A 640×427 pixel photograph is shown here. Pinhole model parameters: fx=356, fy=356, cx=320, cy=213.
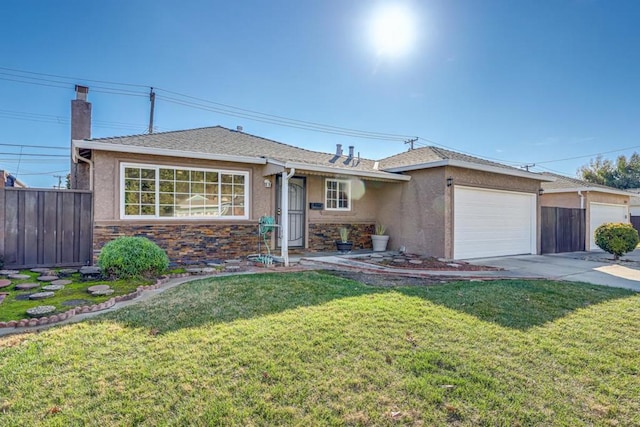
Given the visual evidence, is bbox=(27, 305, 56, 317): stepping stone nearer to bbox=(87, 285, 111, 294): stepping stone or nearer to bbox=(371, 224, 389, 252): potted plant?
bbox=(87, 285, 111, 294): stepping stone

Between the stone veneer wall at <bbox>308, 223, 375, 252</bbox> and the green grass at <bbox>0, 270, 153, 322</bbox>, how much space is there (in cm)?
591

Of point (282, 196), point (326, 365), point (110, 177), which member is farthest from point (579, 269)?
point (110, 177)

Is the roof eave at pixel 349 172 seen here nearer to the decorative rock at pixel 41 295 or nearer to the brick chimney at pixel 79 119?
the decorative rock at pixel 41 295

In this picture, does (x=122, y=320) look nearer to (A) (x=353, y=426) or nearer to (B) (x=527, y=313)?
(A) (x=353, y=426)

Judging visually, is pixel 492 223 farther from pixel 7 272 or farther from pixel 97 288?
pixel 7 272

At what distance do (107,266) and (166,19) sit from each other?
752cm

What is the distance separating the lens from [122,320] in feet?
14.4

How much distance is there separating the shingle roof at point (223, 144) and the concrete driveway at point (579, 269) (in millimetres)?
5345

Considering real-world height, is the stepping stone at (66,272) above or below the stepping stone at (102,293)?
above

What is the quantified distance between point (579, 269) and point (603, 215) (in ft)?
33.3

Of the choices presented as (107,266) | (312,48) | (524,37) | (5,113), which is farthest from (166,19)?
(5,113)

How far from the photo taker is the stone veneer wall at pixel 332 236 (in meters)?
11.7

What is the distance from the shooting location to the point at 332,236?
12039 millimetres

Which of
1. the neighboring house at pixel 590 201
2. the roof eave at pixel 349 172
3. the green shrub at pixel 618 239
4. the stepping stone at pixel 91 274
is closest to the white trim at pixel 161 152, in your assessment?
the roof eave at pixel 349 172
